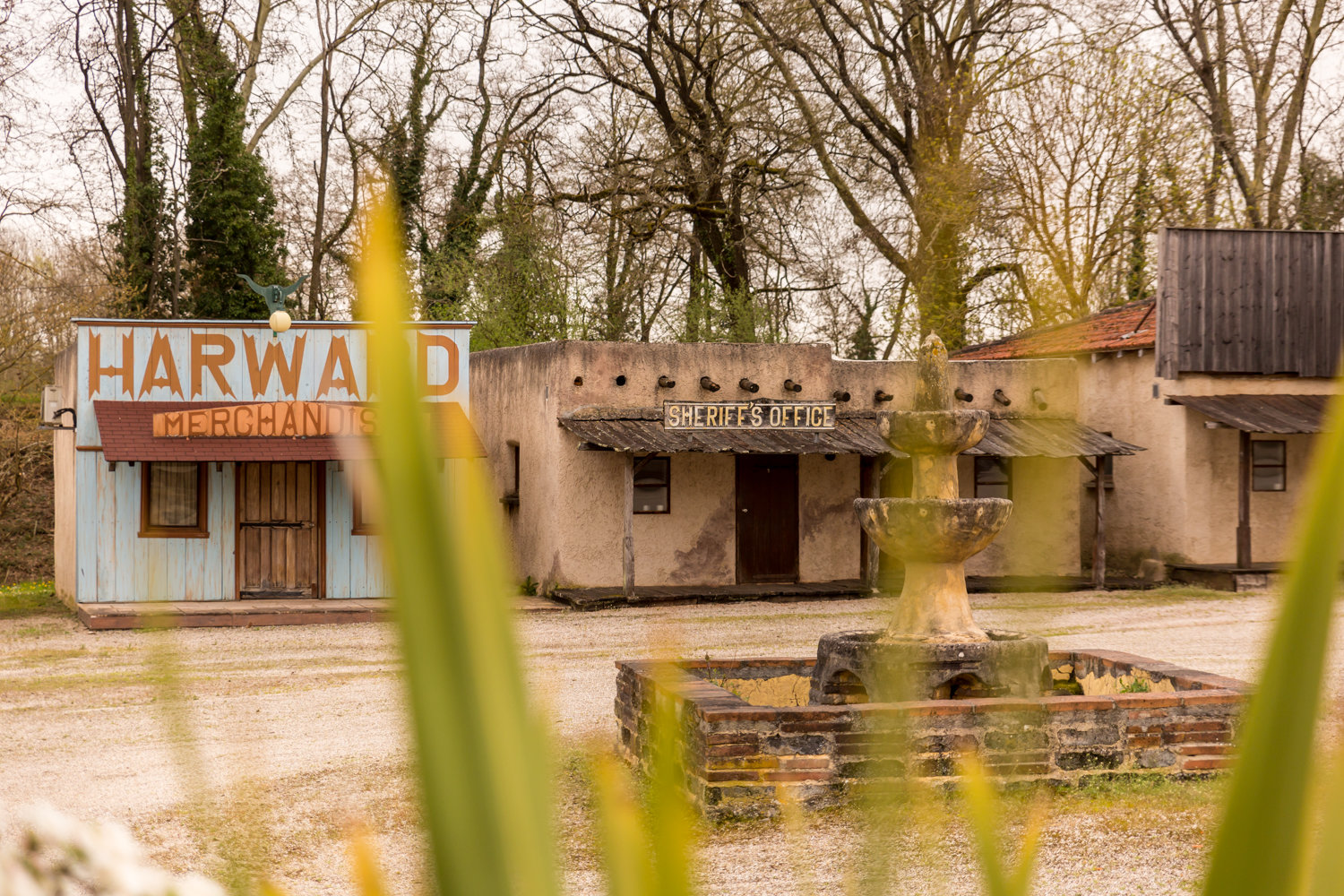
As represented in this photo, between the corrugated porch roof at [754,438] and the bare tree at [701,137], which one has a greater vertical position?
the bare tree at [701,137]

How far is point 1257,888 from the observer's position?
385mm

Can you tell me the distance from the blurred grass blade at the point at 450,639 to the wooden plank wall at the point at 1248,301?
20.6 m

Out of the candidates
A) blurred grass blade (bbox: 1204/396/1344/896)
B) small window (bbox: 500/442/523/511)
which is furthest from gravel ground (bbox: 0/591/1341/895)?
small window (bbox: 500/442/523/511)

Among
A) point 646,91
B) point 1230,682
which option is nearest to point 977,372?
point 646,91

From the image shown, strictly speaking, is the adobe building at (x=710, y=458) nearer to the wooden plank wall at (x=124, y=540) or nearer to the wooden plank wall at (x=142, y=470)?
the wooden plank wall at (x=142, y=470)

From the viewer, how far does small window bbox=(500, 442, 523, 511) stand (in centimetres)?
2064

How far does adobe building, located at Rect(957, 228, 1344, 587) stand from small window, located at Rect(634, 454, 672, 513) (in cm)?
618

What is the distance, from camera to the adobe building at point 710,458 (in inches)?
738

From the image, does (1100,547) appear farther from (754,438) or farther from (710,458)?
(710,458)

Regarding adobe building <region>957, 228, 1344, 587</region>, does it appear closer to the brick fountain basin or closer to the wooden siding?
the wooden siding

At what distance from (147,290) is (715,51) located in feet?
39.4

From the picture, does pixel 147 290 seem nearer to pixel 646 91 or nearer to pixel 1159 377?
pixel 646 91

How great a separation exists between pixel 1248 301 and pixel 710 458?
8376 mm

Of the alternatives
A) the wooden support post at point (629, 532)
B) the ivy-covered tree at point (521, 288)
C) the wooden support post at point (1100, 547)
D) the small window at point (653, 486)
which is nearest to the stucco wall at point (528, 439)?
the small window at point (653, 486)
